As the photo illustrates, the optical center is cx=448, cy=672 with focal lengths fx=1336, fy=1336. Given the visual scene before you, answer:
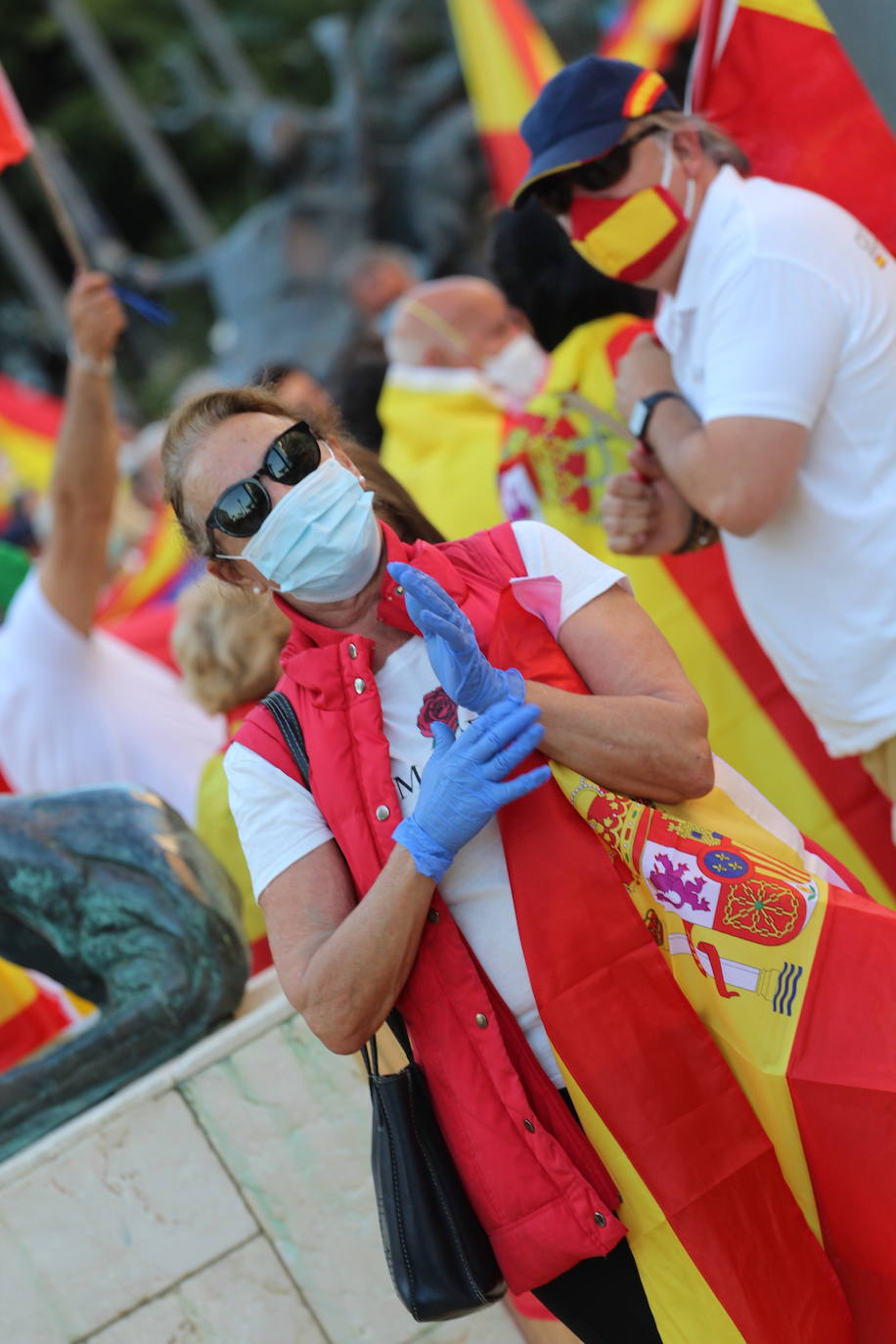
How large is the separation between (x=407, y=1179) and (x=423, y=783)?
0.53 metres

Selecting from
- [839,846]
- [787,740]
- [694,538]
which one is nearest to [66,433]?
[694,538]

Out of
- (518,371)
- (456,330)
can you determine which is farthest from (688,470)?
(456,330)

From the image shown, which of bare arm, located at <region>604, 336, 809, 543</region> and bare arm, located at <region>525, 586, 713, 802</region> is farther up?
bare arm, located at <region>604, 336, 809, 543</region>

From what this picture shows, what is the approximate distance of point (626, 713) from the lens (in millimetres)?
1696

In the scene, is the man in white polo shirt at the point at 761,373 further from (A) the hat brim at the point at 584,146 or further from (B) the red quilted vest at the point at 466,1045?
(B) the red quilted vest at the point at 466,1045

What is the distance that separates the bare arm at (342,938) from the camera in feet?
5.41

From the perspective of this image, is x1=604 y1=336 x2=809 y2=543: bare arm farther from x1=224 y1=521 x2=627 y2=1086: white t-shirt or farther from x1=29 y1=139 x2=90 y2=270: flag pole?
x1=29 y1=139 x2=90 y2=270: flag pole

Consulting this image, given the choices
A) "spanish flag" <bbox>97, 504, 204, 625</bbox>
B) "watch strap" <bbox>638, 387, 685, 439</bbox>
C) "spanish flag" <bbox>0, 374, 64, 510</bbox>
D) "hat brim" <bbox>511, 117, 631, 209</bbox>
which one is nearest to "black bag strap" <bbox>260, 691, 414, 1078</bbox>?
"watch strap" <bbox>638, 387, 685, 439</bbox>

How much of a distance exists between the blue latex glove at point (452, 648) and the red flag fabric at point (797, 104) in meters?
1.68

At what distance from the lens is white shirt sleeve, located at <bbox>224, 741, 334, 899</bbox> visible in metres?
1.78

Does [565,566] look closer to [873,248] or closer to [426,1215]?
[426,1215]

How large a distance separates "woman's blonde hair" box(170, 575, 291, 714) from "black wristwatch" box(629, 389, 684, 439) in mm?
958

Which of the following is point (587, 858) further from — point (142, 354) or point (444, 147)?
point (142, 354)

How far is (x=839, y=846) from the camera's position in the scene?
9.93 feet
